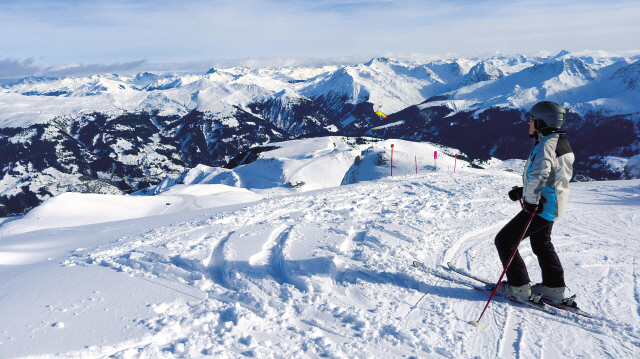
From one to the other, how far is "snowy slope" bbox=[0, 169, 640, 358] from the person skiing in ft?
1.52

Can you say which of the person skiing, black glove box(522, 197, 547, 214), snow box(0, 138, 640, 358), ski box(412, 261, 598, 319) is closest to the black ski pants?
the person skiing

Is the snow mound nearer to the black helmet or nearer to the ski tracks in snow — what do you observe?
the ski tracks in snow

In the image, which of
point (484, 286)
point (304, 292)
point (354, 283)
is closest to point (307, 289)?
point (304, 292)

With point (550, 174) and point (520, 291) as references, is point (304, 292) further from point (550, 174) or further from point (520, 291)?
point (550, 174)

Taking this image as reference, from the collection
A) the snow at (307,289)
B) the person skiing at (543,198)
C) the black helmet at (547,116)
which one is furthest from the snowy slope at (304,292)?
the black helmet at (547,116)

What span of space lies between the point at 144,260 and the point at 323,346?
4.20m

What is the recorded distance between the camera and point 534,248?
15.1 feet

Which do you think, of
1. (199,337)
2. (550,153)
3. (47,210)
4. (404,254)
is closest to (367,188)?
(404,254)

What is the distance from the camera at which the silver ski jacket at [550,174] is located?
407cm

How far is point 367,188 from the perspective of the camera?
45.1ft

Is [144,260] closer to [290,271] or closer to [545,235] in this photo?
[290,271]

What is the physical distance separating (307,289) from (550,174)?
3742 millimetres

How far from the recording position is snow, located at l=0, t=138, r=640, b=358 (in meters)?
3.73

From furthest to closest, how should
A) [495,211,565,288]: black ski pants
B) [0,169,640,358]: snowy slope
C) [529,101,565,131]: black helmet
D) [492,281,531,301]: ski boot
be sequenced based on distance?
[492,281,531,301]: ski boot → [495,211,565,288]: black ski pants → [529,101,565,131]: black helmet → [0,169,640,358]: snowy slope
